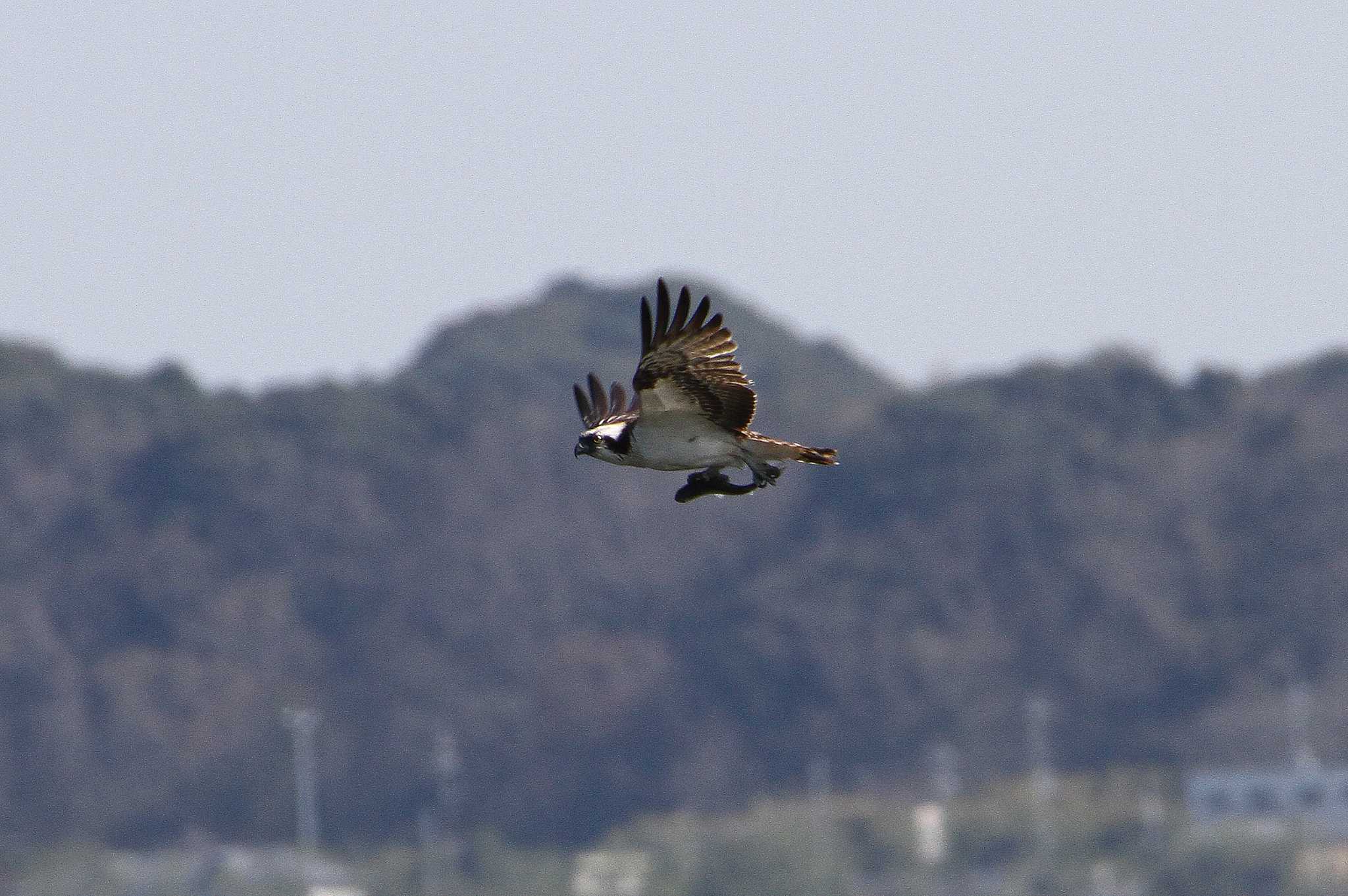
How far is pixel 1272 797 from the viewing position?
78250mm

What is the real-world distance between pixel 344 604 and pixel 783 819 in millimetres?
27738

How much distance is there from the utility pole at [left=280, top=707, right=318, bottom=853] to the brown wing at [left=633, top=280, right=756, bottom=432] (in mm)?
68173

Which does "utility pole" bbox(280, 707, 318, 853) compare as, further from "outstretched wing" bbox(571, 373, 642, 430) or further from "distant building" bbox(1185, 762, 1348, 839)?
"outstretched wing" bbox(571, 373, 642, 430)

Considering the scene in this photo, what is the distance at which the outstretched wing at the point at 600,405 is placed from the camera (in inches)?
546

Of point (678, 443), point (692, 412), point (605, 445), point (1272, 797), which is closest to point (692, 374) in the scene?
point (692, 412)

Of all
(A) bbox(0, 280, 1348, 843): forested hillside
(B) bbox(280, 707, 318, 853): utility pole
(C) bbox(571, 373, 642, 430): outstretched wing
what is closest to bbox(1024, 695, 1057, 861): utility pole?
(A) bbox(0, 280, 1348, 843): forested hillside

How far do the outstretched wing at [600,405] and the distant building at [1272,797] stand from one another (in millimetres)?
59585

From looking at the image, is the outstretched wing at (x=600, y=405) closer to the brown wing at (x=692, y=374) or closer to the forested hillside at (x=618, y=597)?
the brown wing at (x=692, y=374)

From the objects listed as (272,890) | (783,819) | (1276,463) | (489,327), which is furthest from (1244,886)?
(489,327)

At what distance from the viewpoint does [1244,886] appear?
2429 inches

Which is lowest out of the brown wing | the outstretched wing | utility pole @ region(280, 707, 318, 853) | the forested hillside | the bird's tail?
the bird's tail

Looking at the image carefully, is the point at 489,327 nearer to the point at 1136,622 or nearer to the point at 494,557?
the point at 494,557

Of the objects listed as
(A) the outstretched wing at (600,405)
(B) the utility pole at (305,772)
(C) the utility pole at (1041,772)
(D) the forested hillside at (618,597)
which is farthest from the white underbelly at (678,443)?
(D) the forested hillside at (618,597)

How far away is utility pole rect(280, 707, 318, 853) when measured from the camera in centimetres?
8262
